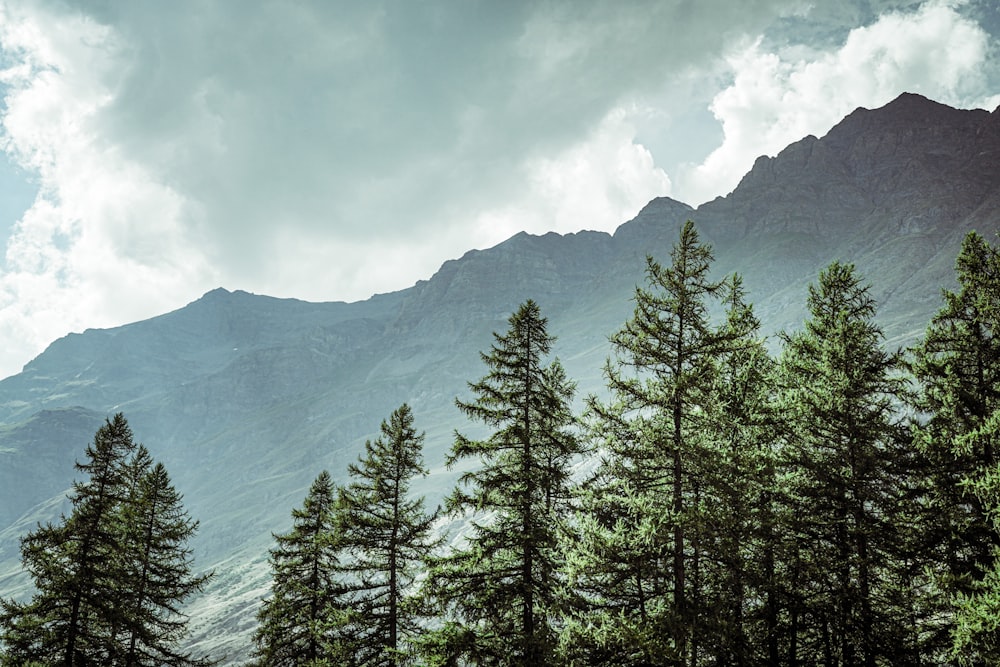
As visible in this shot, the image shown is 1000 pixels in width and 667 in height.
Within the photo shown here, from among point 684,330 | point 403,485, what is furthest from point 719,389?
point 403,485

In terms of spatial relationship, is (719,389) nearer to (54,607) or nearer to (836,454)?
(836,454)

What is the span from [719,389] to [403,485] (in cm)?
1028

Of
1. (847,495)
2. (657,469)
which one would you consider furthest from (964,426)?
(657,469)

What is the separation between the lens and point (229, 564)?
648ft

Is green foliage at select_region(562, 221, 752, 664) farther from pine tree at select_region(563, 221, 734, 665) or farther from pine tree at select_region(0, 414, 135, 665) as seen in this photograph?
pine tree at select_region(0, 414, 135, 665)

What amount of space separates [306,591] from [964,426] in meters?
18.2

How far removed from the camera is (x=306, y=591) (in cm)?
1667

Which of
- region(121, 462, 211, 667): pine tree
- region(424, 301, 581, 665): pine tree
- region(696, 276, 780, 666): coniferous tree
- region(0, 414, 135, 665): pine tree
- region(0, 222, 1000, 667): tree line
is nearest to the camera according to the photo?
region(696, 276, 780, 666): coniferous tree

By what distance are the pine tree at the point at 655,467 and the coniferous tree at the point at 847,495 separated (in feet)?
10.4

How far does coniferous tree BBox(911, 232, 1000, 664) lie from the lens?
1085cm

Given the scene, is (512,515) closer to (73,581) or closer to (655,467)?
(655,467)

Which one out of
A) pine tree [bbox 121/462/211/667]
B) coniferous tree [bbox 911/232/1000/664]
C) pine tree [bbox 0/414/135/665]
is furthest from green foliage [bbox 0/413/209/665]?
coniferous tree [bbox 911/232/1000/664]

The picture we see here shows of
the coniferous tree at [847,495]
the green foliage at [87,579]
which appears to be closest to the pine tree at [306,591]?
the green foliage at [87,579]

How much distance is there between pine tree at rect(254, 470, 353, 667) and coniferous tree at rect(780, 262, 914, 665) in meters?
12.7
